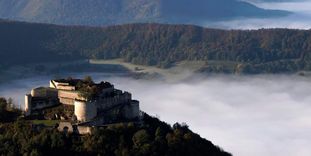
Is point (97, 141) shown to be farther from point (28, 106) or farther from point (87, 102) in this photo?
point (28, 106)

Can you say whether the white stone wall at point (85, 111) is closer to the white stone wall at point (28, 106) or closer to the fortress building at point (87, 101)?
the fortress building at point (87, 101)

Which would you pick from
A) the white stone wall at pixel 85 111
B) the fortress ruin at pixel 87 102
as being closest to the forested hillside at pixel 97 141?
the white stone wall at pixel 85 111

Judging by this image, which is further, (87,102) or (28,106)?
(28,106)

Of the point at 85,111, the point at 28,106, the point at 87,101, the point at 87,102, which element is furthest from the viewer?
the point at 28,106

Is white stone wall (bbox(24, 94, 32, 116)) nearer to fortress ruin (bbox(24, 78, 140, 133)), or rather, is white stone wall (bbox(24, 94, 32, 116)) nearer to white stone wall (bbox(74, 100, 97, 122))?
fortress ruin (bbox(24, 78, 140, 133))

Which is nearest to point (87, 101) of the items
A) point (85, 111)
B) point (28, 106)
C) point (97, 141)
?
point (85, 111)

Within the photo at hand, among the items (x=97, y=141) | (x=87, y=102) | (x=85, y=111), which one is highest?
(x=87, y=102)

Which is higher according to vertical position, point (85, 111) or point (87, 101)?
point (87, 101)

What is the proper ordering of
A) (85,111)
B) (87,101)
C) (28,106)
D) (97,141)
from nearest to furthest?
(97,141) < (85,111) < (87,101) < (28,106)

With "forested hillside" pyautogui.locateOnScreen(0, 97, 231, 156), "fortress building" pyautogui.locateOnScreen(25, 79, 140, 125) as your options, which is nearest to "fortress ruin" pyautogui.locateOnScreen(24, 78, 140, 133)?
"fortress building" pyautogui.locateOnScreen(25, 79, 140, 125)
